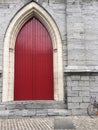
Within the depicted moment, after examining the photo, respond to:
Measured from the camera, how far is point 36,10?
8.98 meters

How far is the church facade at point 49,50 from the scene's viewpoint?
8.42 metres

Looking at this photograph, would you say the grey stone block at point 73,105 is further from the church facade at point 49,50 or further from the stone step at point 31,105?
the stone step at point 31,105

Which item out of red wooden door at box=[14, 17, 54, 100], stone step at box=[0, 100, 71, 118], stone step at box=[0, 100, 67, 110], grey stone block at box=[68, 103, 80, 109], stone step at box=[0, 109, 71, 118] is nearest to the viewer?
stone step at box=[0, 109, 71, 118]

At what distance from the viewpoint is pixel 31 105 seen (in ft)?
27.6

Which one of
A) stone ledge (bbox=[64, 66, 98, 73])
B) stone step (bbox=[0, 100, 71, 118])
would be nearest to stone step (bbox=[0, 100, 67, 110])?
stone step (bbox=[0, 100, 71, 118])

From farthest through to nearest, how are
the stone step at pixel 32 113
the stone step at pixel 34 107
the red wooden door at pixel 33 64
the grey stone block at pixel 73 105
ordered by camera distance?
1. the red wooden door at pixel 33 64
2. the grey stone block at pixel 73 105
3. the stone step at pixel 34 107
4. the stone step at pixel 32 113

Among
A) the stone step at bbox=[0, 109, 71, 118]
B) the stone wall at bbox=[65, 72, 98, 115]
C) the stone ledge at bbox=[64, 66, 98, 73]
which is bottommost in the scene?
the stone step at bbox=[0, 109, 71, 118]

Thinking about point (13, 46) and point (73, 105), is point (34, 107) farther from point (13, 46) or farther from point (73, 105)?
point (13, 46)

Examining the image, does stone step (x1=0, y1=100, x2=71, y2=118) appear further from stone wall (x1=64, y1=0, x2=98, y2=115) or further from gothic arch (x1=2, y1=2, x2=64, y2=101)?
stone wall (x1=64, y1=0, x2=98, y2=115)

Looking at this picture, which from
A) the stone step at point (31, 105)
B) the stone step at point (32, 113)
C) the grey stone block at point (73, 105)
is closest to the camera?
the stone step at point (32, 113)

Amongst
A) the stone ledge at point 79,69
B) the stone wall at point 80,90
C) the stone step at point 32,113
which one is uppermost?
the stone ledge at point 79,69

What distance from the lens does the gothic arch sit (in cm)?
862

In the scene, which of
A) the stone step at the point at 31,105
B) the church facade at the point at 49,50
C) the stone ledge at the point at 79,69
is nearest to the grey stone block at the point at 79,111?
the church facade at the point at 49,50

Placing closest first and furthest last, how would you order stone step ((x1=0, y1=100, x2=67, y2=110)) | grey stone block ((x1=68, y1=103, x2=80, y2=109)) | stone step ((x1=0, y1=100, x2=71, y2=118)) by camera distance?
1. stone step ((x1=0, y1=100, x2=71, y2=118))
2. grey stone block ((x1=68, y1=103, x2=80, y2=109))
3. stone step ((x1=0, y1=100, x2=67, y2=110))
